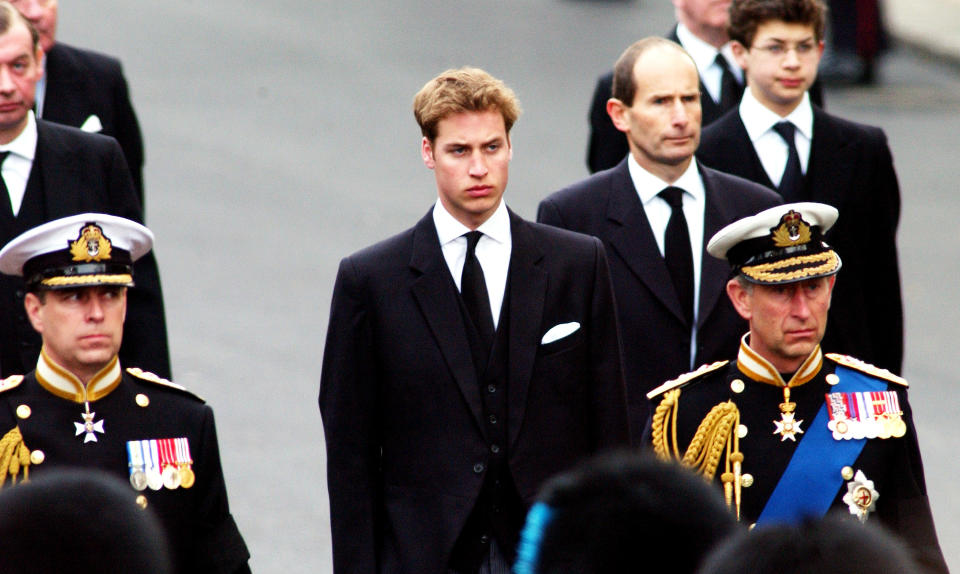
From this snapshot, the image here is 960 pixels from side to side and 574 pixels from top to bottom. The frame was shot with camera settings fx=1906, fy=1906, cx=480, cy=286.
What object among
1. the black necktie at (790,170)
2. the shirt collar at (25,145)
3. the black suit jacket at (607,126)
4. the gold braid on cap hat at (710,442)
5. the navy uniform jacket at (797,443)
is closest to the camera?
the navy uniform jacket at (797,443)

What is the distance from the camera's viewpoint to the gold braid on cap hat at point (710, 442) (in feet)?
17.0

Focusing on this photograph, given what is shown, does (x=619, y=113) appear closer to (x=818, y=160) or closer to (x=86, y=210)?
(x=818, y=160)

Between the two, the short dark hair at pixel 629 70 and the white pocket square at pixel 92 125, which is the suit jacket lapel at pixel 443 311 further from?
the white pocket square at pixel 92 125

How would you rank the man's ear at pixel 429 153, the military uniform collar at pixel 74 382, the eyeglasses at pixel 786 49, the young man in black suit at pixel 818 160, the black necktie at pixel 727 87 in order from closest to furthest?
the military uniform collar at pixel 74 382 → the man's ear at pixel 429 153 → the young man in black suit at pixel 818 160 → the eyeglasses at pixel 786 49 → the black necktie at pixel 727 87

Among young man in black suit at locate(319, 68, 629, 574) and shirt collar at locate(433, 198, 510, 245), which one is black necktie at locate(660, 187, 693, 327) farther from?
shirt collar at locate(433, 198, 510, 245)

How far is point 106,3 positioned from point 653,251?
13646 mm

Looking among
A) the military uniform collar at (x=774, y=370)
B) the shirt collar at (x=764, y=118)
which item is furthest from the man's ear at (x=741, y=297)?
the shirt collar at (x=764, y=118)

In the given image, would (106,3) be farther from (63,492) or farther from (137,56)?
(63,492)

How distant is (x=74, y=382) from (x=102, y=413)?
116mm

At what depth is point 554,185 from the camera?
1314 cm

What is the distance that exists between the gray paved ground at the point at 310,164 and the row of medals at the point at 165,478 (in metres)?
2.59

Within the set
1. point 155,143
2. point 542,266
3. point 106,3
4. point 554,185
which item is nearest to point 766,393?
point 542,266

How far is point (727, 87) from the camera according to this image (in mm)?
8062

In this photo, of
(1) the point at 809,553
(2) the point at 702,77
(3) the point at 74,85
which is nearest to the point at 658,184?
(2) the point at 702,77
